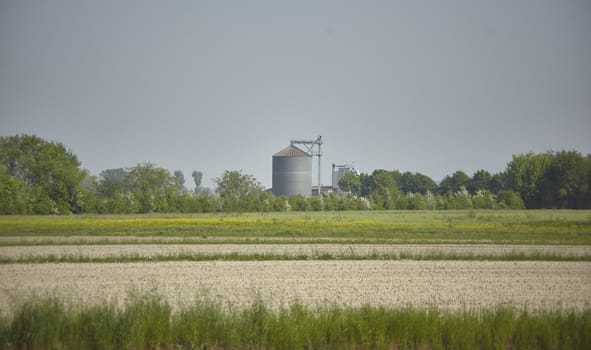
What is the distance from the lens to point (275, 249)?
29922 mm

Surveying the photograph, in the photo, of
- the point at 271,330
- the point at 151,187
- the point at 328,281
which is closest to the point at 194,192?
the point at 151,187

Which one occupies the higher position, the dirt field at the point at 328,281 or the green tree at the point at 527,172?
the green tree at the point at 527,172

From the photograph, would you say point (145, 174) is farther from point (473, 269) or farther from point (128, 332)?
point (128, 332)

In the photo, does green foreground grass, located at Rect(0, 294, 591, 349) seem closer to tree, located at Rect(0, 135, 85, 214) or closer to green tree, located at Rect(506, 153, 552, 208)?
tree, located at Rect(0, 135, 85, 214)

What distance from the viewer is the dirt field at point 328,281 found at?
17312 mm

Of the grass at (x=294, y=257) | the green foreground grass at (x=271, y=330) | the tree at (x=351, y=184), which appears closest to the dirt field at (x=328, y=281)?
Result: the grass at (x=294, y=257)

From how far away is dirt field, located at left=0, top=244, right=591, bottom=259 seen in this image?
27.8m

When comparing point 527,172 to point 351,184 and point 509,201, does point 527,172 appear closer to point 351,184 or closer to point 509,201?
point 509,201

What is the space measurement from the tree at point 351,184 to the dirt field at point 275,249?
132 meters

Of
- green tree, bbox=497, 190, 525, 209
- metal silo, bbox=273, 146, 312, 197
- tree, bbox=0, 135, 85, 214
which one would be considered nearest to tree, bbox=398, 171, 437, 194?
metal silo, bbox=273, 146, 312, 197

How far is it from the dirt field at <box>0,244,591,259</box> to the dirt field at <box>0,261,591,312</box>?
3277 millimetres

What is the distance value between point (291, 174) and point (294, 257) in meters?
85.5

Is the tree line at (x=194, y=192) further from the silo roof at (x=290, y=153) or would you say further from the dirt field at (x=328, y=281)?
the dirt field at (x=328, y=281)

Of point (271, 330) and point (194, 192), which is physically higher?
point (194, 192)
